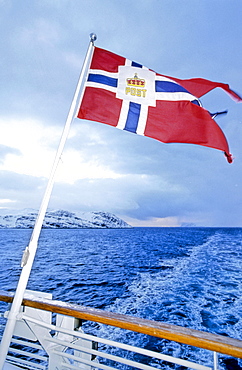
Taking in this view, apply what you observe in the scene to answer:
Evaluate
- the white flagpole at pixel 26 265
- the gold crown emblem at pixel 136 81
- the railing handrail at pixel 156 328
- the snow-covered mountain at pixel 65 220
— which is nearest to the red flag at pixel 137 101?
the gold crown emblem at pixel 136 81

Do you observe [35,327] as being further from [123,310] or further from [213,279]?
[213,279]

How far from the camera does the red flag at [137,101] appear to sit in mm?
2131

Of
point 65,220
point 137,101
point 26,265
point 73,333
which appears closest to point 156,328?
point 73,333

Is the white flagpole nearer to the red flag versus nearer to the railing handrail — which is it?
the railing handrail

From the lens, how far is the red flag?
2.13 m

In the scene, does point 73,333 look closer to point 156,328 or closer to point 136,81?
point 156,328

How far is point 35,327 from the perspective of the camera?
1.44 m

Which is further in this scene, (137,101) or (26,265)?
(137,101)

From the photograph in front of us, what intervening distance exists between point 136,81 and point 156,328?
83.3 inches

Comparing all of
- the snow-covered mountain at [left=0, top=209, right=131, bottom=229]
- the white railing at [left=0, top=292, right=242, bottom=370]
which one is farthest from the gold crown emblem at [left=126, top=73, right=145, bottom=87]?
the snow-covered mountain at [left=0, top=209, right=131, bottom=229]

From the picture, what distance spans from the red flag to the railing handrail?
1558mm

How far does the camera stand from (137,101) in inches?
86.3

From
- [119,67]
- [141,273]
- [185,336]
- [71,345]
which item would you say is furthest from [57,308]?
[141,273]

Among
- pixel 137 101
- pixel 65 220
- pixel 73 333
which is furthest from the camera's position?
pixel 65 220
